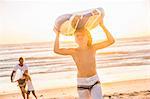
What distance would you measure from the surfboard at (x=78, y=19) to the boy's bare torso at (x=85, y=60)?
0.78ft

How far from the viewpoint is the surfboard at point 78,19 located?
3428 millimetres

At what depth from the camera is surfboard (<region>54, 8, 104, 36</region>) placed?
11.2 ft

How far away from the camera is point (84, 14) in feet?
11.3

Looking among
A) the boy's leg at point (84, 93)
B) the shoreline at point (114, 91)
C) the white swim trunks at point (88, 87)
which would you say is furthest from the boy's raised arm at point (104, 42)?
the shoreline at point (114, 91)

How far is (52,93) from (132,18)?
1645cm

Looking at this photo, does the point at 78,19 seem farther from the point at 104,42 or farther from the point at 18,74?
the point at 18,74

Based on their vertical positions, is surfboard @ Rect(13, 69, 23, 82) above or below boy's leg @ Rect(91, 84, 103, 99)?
below

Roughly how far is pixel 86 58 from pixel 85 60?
0.07 feet

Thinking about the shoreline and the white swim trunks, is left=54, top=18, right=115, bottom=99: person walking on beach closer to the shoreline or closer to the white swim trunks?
the white swim trunks

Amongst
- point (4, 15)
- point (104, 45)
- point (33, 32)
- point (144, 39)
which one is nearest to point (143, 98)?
point (104, 45)

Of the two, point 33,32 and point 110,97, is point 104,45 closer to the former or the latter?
point 110,97

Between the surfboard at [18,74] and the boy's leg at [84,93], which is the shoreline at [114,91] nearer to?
the surfboard at [18,74]

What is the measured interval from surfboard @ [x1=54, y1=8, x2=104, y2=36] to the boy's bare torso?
0.24m

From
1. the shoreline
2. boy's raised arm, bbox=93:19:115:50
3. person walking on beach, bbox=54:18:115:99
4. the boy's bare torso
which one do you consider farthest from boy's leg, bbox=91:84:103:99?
the shoreline
